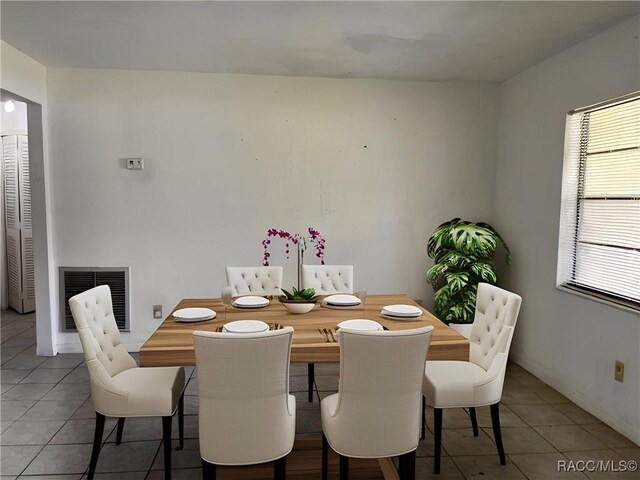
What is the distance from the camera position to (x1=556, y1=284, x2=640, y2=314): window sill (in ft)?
9.20

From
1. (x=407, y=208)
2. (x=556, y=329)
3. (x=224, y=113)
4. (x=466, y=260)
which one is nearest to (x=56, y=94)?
(x=224, y=113)

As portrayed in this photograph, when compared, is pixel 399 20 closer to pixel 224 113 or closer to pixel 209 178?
pixel 224 113

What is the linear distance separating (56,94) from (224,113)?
1.48 metres

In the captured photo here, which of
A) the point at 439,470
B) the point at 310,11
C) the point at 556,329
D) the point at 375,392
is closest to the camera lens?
the point at 375,392

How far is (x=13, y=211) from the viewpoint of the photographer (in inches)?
224

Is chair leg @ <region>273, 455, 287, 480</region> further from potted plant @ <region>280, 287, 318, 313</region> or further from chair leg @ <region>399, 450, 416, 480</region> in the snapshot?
potted plant @ <region>280, 287, 318, 313</region>

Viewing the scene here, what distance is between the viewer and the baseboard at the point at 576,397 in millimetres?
2809

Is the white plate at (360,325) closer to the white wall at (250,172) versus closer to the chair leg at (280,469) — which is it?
the chair leg at (280,469)

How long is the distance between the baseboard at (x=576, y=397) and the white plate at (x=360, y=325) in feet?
5.81

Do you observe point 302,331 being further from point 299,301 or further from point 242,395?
point 242,395

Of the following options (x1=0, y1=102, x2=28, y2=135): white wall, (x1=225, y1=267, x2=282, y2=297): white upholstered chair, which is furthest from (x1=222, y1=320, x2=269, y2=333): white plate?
(x1=0, y1=102, x2=28, y2=135): white wall

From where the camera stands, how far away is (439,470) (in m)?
2.42

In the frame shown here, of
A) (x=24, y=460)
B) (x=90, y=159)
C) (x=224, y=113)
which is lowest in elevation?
(x=24, y=460)

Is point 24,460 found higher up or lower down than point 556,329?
lower down
